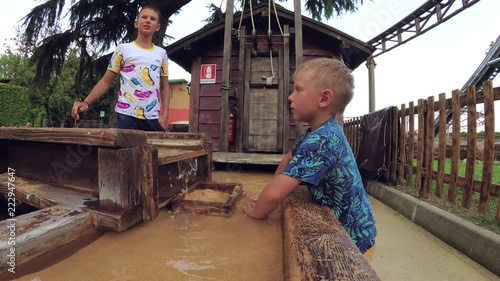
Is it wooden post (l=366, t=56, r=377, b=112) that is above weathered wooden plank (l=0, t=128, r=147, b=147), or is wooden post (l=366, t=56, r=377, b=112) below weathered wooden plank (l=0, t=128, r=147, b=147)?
above

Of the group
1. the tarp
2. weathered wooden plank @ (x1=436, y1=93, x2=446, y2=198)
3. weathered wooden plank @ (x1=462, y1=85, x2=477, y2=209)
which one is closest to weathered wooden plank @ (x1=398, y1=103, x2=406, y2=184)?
the tarp

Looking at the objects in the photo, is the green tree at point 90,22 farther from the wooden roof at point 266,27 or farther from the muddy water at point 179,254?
the muddy water at point 179,254

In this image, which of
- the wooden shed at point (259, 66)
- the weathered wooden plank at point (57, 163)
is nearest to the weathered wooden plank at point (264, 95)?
the wooden shed at point (259, 66)

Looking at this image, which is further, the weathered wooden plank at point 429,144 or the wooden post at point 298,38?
the wooden post at point 298,38

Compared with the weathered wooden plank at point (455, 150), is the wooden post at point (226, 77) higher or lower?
higher

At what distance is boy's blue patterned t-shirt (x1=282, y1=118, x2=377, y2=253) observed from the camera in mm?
1125

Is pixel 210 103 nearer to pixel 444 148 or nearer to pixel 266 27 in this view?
pixel 266 27

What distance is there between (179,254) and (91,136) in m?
0.58

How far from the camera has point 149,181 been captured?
4.03ft

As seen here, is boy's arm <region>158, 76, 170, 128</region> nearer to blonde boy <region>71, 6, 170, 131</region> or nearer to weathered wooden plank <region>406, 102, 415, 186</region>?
blonde boy <region>71, 6, 170, 131</region>

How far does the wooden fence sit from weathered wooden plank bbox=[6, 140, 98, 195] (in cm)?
318

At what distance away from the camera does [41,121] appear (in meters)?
18.5

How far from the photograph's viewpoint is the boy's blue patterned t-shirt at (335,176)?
3.69 ft

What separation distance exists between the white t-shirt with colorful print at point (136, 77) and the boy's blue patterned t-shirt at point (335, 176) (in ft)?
5.45
